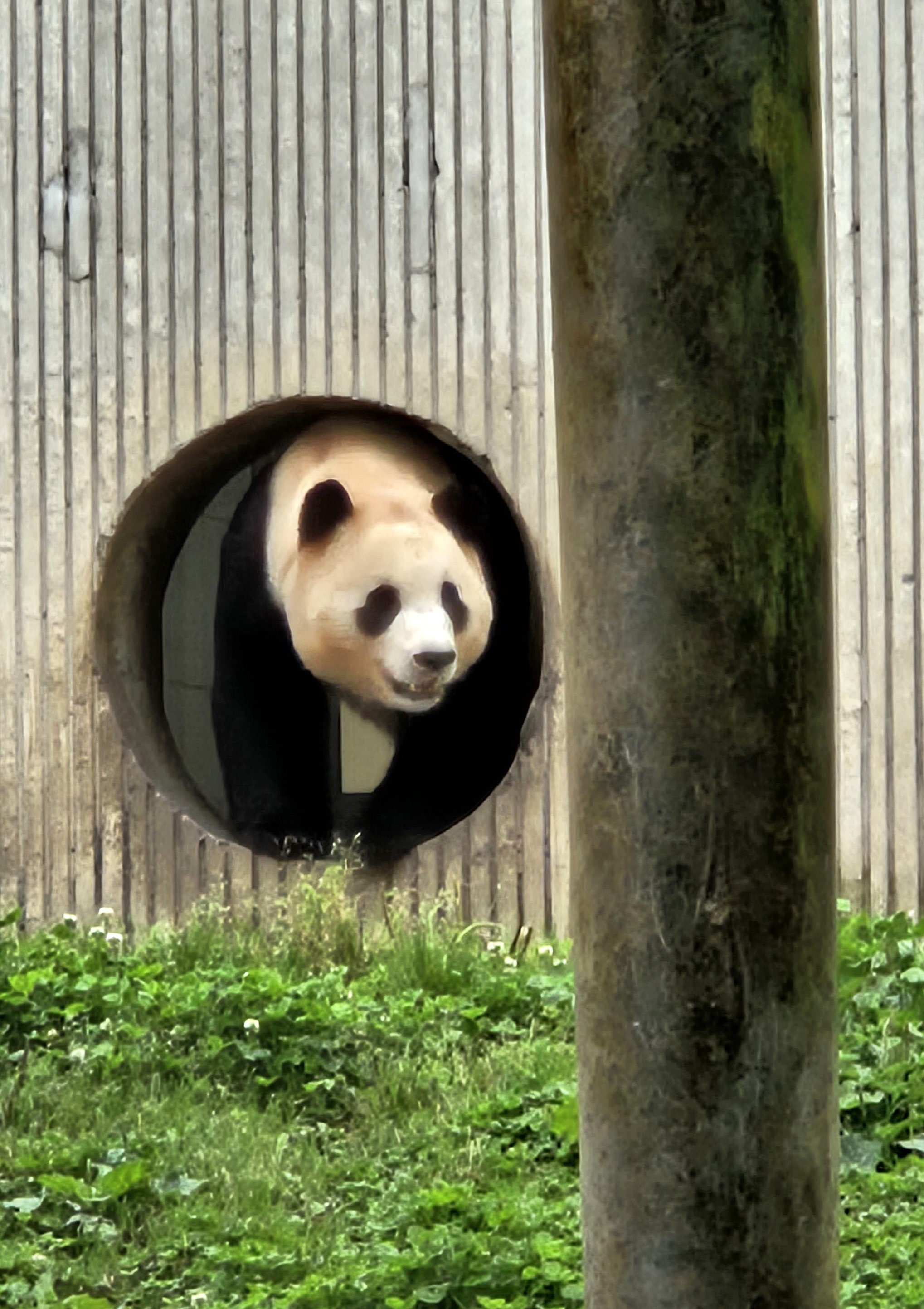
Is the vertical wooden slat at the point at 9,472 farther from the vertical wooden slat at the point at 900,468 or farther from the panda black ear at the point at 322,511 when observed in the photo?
the vertical wooden slat at the point at 900,468

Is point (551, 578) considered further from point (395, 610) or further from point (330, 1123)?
point (330, 1123)

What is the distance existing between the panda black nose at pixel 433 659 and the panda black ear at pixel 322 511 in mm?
645

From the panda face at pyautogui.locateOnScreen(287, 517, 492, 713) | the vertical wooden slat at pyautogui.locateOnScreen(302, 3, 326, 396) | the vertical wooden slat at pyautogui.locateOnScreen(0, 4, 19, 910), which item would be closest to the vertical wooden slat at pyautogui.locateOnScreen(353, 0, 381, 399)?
the vertical wooden slat at pyautogui.locateOnScreen(302, 3, 326, 396)

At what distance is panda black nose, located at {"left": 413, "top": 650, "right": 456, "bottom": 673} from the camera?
6.47 metres

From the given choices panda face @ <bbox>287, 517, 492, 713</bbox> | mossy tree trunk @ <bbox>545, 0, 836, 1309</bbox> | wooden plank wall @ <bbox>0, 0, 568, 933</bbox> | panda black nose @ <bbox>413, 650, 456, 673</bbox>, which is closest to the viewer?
mossy tree trunk @ <bbox>545, 0, 836, 1309</bbox>

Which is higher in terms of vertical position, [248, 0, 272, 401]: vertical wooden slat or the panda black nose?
[248, 0, 272, 401]: vertical wooden slat

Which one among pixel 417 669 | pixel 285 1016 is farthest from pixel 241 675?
pixel 285 1016

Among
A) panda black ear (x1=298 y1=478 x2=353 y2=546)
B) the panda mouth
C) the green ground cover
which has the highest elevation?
panda black ear (x1=298 y1=478 x2=353 y2=546)

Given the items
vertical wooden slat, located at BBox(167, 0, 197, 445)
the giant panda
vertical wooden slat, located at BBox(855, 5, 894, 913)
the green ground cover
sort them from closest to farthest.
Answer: the green ground cover, vertical wooden slat, located at BBox(855, 5, 894, 913), vertical wooden slat, located at BBox(167, 0, 197, 445), the giant panda

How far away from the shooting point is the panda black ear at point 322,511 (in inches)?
262

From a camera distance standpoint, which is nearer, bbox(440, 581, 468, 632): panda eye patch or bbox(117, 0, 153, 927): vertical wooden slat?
bbox(117, 0, 153, 927): vertical wooden slat

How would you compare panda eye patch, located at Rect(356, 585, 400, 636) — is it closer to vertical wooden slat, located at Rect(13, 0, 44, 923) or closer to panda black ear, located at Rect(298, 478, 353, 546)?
panda black ear, located at Rect(298, 478, 353, 546)

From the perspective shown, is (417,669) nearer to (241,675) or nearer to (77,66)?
(241,675)

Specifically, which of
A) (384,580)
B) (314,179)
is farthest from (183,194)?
(384,580)
